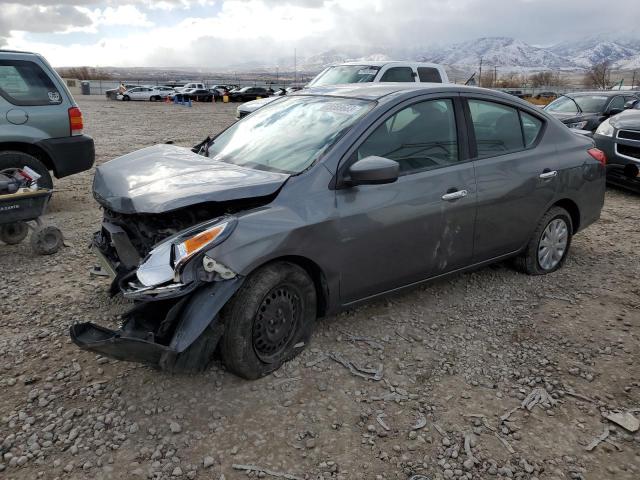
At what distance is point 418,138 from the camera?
3.86m

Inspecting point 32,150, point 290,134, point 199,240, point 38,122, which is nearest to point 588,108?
point 290,134

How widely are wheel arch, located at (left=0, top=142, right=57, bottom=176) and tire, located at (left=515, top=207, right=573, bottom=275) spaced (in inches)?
219

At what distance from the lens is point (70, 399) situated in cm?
305

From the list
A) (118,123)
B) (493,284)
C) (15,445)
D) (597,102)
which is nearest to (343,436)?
(15,445)

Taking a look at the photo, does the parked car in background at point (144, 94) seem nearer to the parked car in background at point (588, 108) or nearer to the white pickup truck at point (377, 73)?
the white pickup truck at point (377, 73)

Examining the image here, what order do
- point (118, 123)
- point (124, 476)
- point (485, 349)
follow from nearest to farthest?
point (124, 476)
point (485, 349)
point (118, 123)

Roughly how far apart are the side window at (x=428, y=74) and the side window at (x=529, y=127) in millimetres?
6401

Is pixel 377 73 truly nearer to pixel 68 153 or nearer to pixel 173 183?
pixel 68 153

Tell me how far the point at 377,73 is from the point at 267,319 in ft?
26.4

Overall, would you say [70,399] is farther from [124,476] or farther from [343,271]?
[343,271]

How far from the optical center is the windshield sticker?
148 inches

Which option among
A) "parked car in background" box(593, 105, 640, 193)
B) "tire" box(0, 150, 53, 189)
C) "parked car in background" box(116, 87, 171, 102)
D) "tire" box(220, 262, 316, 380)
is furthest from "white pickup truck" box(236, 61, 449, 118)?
"parked car in background" box(116, 87, 171, 102)

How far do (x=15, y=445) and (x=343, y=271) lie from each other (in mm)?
1992

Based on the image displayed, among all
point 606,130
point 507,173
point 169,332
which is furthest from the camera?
point 606,130
